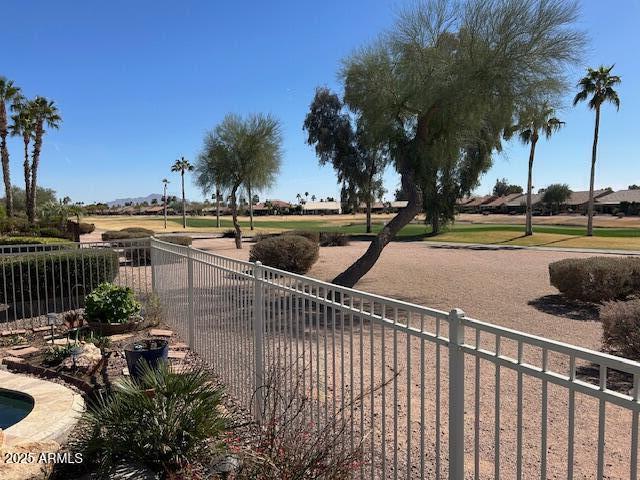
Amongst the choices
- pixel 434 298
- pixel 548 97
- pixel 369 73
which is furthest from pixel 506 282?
pixel 369 73

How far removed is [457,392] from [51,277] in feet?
31.8

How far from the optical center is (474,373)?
20.8 feet

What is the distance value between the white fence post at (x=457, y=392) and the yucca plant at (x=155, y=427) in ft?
6.06

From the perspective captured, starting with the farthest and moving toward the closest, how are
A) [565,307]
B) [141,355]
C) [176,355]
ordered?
[565,307], [176,355], [141,355]

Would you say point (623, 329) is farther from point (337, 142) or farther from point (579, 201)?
point (579, 201)

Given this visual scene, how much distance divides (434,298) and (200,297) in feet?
27.5

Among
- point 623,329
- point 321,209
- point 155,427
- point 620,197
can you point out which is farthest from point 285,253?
point 321,209

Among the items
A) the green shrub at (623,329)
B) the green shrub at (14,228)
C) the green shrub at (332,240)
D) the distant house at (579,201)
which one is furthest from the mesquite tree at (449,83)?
the distant house at (579,201)

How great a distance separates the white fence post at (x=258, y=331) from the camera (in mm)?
4508

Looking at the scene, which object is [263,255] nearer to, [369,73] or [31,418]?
[369,73]

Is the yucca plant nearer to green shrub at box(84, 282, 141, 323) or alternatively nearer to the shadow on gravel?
green shrub at box(84, 282, 141, 323)

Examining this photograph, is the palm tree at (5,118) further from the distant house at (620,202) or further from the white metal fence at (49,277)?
the distant house at (620,202)

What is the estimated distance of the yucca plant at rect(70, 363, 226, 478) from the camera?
3457mm

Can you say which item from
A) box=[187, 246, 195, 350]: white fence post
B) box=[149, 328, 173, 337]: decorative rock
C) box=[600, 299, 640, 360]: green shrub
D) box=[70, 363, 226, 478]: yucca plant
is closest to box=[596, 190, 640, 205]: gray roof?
box=[600, 299, 640, 360]: green shrub
